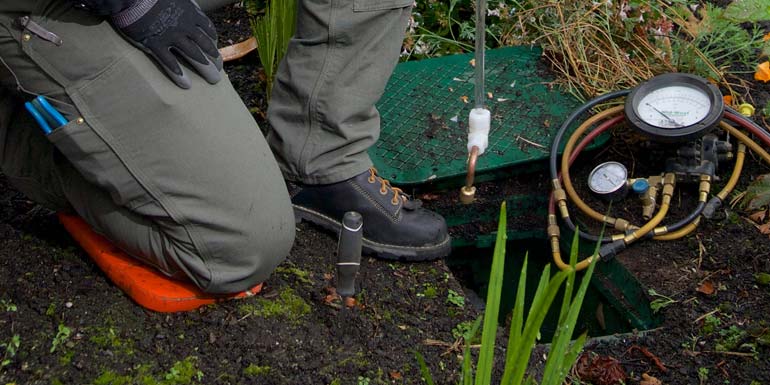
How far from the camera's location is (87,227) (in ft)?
7.64

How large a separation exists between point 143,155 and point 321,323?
0.58 metres

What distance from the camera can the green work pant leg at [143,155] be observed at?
192 centimetres

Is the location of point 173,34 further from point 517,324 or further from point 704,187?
point 704,187

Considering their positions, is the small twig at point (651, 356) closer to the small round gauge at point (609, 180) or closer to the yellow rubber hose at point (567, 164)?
the yellow rubber hose at point (567, 164)

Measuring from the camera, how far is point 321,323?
87.5 inches

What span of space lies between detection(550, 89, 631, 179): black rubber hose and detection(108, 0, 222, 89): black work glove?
1191 millimetres

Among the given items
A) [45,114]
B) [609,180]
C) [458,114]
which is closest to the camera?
[45,114]

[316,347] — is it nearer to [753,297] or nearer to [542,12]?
[753,297]

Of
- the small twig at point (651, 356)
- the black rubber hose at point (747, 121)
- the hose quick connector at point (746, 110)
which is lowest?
the small twig at point (651, 356)

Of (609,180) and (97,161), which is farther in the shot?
(609,180)

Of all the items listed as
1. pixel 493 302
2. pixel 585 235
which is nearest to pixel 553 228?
pixel 585 235

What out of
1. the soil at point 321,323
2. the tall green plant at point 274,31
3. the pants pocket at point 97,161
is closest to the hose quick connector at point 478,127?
the soil at point 321,323

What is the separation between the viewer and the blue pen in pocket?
1.92 metres

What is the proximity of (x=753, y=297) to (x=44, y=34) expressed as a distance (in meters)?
1.86
